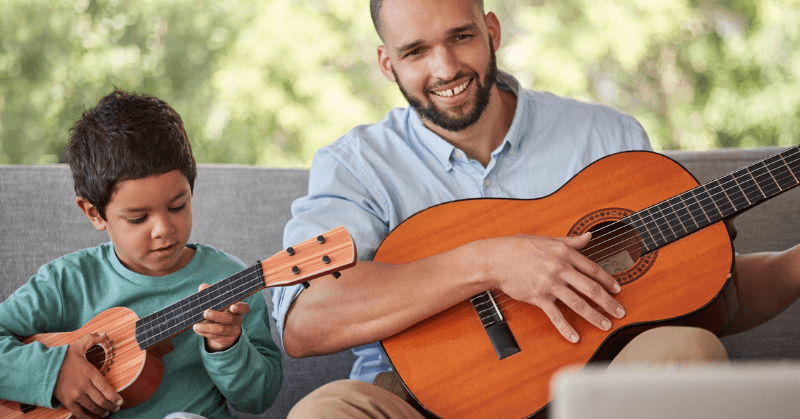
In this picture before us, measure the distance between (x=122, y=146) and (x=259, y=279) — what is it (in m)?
0.44

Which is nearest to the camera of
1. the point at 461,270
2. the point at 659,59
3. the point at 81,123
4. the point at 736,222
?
the point at 461,270

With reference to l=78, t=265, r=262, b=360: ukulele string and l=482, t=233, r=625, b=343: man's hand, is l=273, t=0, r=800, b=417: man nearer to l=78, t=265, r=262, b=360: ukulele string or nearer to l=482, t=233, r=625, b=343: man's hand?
l=482, t=233, r=625, b=343: man's hand

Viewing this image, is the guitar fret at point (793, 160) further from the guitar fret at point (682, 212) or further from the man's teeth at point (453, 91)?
the man's teeth at point (453, 91)

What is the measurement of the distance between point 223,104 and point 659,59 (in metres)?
3.12

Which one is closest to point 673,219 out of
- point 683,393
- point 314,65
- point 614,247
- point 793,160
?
point 614,247

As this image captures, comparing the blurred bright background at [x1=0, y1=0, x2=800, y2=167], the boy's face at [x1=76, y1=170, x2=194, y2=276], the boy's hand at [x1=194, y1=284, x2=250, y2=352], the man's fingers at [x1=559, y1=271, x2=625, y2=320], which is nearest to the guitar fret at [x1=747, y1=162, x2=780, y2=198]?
the man's fingers at [x1=559, y1=271, x2=625, y2=320]

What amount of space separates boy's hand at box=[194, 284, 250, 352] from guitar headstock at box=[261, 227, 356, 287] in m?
0.10

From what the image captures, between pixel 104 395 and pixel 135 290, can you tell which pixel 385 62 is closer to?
pixel 135 290

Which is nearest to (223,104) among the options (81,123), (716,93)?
(81,123)

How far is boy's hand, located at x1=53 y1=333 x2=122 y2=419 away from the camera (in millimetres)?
1238

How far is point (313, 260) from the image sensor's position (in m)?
1.15

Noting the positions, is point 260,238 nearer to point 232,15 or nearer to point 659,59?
point 232,15

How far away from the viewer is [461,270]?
1263 millimetres

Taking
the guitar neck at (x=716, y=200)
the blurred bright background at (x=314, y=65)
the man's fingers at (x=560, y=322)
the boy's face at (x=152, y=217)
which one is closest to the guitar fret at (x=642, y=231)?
the guitar neck at (x=716, y=200)
